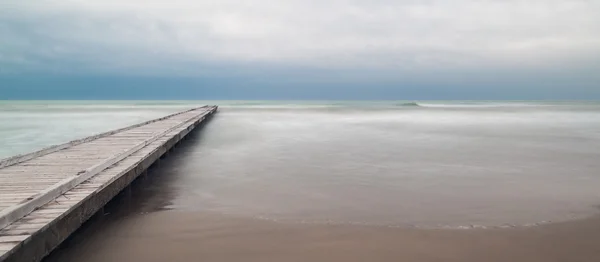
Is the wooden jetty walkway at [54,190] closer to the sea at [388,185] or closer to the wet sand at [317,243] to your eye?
the wet sand at [317,243]

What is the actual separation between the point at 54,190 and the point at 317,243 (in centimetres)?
261

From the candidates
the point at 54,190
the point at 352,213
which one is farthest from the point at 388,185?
the point at 54,190

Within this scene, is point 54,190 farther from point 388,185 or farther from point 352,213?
point 388,185

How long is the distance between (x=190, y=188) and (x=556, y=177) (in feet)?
21.0

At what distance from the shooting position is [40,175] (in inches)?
227

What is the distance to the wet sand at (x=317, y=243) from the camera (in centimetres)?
397

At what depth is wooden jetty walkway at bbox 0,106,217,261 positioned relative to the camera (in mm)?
3330

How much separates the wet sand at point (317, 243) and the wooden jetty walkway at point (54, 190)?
0.40 metres

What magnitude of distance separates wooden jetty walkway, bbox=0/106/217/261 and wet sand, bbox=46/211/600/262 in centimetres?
40

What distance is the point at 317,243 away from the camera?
4.28 metres

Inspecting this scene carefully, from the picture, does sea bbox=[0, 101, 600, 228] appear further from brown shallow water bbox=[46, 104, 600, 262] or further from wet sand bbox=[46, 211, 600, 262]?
wet sand bbox=[46, 211, 600, 262]

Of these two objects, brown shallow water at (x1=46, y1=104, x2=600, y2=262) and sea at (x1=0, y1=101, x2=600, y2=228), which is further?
sea at (x1=0, y1=101, x2=600, y2=228)

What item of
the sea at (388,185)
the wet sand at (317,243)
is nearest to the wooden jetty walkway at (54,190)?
the wet sand at (317,243)

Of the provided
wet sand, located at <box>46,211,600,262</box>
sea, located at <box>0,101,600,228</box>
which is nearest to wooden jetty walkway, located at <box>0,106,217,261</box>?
wet sand, located at <box>46,211,600,262</box>
